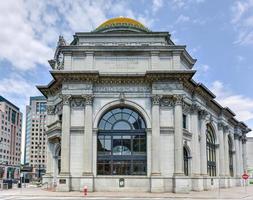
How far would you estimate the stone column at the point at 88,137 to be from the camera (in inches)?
1585

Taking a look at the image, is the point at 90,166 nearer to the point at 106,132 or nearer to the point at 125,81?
the point at 106,132

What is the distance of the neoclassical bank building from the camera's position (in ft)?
133

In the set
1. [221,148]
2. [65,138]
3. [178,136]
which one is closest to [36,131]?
[221,148]

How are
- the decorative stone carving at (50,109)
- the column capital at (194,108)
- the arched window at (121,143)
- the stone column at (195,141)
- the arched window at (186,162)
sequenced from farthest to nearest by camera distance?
1. the decorative stone carving at (50,109)
2. the column capital at (194,108)
3. the stone column at (195,141)
4. the arched window at (186,162)
5. the arched window at (121,143)

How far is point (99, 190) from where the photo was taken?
132ft

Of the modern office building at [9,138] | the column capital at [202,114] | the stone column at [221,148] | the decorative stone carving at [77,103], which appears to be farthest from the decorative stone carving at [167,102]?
the modern office building at [9,138]

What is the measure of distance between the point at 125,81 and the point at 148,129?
20.3 feet

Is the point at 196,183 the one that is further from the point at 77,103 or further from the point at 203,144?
the point at 77,103

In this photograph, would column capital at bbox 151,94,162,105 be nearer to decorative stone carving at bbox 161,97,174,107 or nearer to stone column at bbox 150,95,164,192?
stone column at bbox 150,95,164,192

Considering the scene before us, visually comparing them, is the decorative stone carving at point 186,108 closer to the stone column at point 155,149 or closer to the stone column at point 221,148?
the stone column at point 155,149

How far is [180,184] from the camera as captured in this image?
39375mm

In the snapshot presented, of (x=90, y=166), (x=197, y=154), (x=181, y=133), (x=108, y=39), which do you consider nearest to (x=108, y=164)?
(x=90, y=166)

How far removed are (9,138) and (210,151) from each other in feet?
392

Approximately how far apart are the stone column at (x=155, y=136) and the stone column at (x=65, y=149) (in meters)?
9.40
